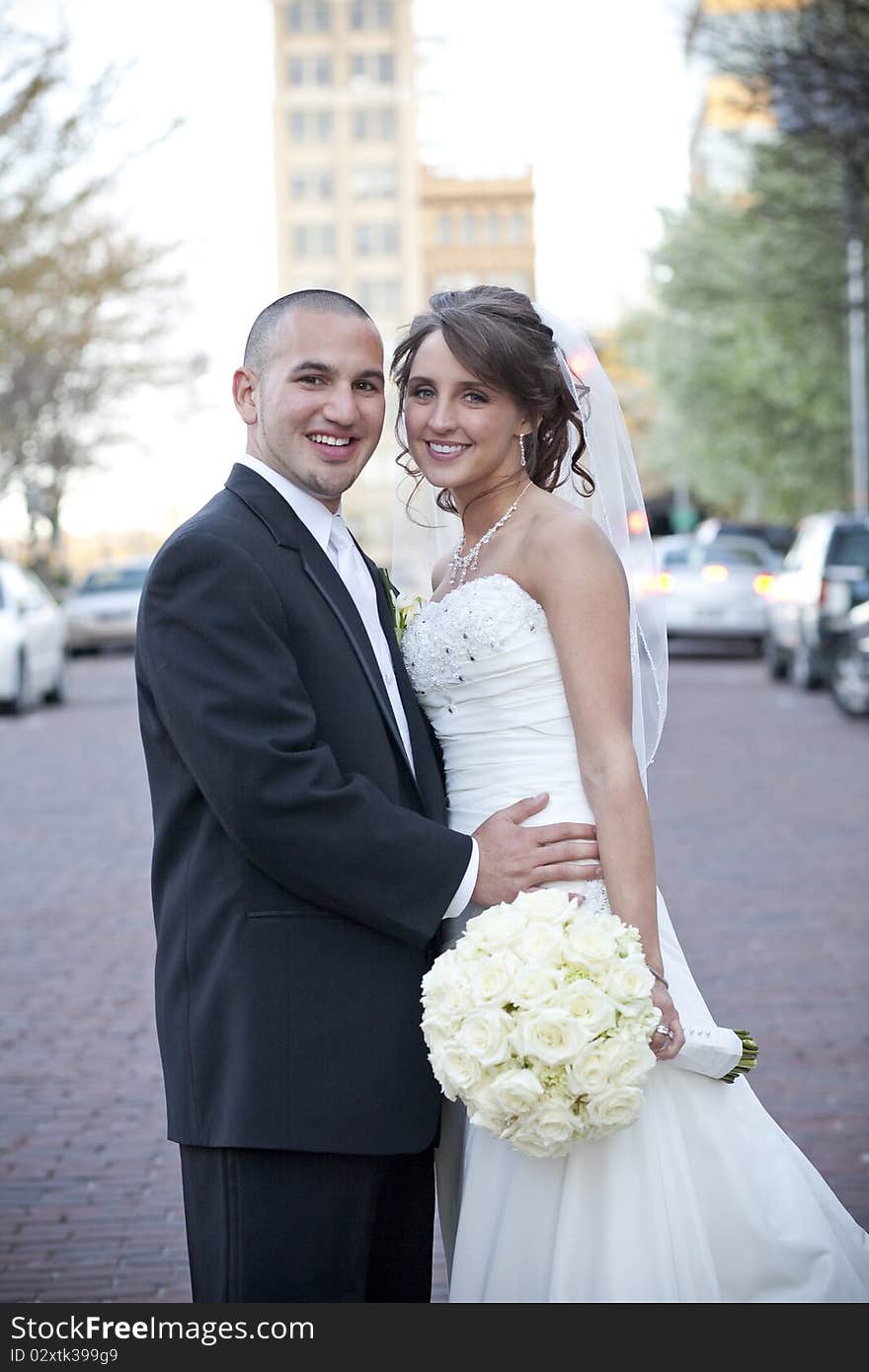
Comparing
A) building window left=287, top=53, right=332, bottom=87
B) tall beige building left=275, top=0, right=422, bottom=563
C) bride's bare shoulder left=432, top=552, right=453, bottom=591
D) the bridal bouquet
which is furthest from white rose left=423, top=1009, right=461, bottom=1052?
building window left=287, top=53, right=332, bottom=87

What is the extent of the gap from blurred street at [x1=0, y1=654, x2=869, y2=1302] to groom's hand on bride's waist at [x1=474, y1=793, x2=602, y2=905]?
6.32 feet

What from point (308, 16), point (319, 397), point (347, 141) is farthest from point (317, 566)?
point (308, 16)

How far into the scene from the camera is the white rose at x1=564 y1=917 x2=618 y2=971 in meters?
2.82

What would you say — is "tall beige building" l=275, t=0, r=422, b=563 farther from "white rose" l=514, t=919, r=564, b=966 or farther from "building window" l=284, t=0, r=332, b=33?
"white rose" l=514, t=919, r=564, b=966

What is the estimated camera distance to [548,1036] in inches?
110

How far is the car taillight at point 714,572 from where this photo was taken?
86.4 ft

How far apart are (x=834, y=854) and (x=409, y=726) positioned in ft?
25.6

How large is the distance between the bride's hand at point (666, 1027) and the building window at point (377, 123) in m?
130

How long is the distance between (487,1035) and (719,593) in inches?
954

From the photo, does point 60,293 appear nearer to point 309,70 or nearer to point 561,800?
point 561,800

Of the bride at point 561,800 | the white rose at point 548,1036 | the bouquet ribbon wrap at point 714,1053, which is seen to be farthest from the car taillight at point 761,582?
the white rose at point 548,1036

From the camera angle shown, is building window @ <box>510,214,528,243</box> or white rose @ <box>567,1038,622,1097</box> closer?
white rose @ <box>567,1038,622,1097</box>

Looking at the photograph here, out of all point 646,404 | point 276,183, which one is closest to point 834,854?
point 646,404

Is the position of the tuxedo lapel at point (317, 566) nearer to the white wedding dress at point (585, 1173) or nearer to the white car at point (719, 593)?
the white wedding dress at point (585, 1173)
